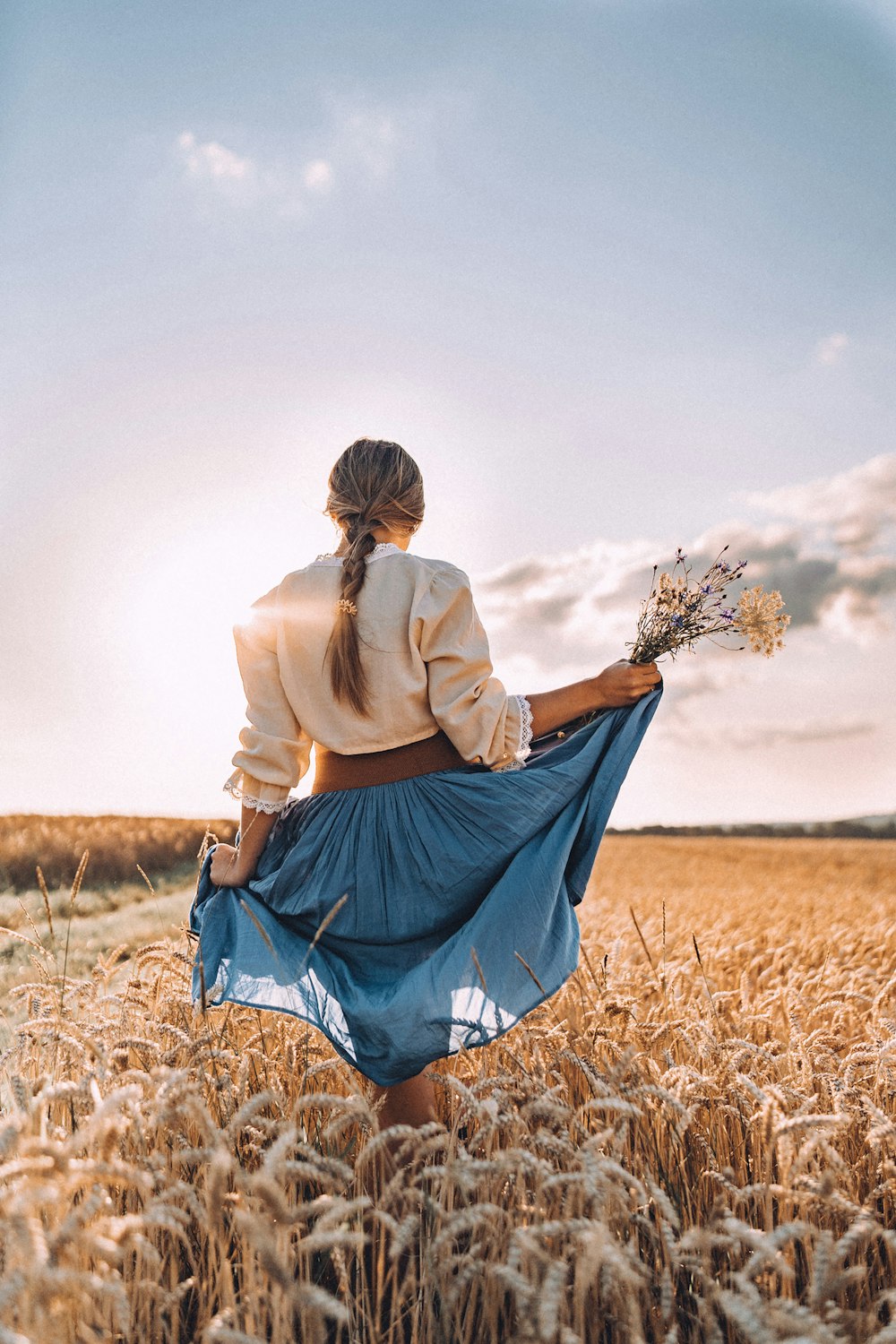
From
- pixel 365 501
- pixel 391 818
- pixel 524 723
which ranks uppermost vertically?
pixel 365 501

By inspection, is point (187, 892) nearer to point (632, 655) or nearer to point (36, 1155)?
point (632, 655)

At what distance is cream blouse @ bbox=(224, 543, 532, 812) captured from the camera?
2.58 metres

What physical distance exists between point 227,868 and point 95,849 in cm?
483

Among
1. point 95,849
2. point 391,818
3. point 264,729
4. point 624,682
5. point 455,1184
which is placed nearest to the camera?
point 455,1184

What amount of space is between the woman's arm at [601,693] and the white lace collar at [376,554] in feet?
2.10

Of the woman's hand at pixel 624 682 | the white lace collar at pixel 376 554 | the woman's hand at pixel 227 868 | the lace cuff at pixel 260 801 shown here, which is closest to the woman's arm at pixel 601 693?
the woman's hand at pixel 624 682

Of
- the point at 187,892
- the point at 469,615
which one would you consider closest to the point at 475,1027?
the point at 469,615

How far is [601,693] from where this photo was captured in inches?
115

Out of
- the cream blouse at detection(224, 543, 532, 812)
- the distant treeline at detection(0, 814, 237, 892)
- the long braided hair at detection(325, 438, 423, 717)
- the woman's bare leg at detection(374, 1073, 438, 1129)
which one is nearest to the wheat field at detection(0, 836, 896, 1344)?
the woman's bare leg at detection(374, 1073, 438, 1129)

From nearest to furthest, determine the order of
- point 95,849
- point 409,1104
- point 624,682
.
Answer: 1. point 409,1104
2. point 624,682
3. point 95,849

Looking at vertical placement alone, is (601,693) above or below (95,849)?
above

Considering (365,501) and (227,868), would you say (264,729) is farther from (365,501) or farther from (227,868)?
(365,501)

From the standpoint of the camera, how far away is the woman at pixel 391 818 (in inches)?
94.0

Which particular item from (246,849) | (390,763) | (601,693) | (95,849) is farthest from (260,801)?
(95,849)
